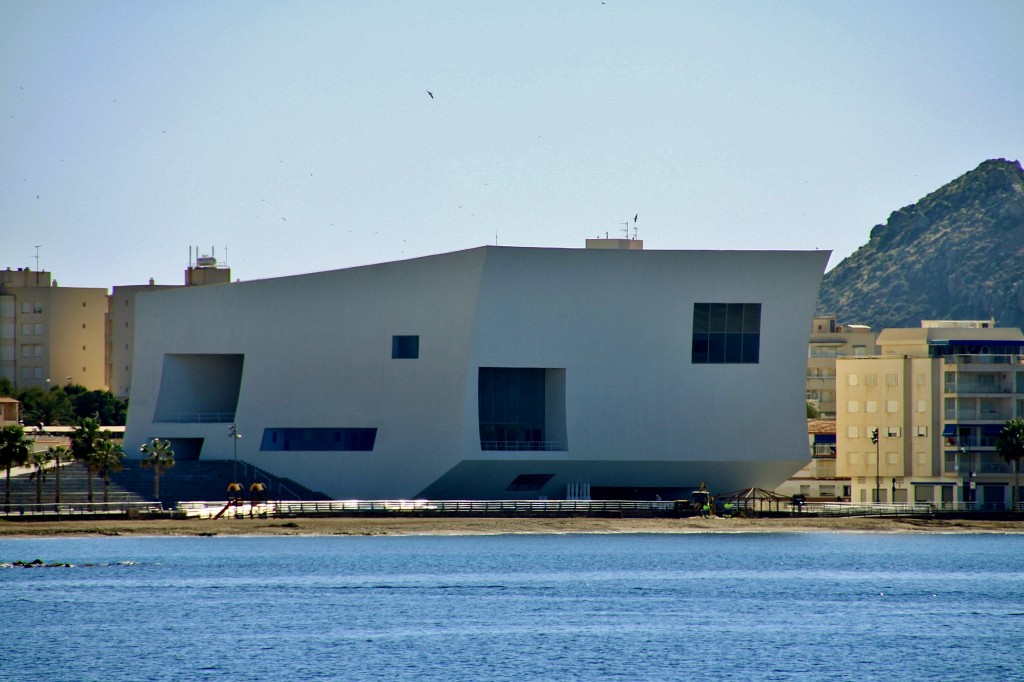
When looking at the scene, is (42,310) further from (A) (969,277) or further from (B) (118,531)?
(A) (969,277)

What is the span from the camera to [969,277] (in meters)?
197

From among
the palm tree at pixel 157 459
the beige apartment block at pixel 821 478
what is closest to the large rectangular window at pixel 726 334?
the beige apartment block at pixel 821 478

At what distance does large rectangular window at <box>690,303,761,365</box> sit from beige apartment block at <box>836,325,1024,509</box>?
12.8 meters

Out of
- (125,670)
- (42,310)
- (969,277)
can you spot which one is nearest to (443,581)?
(125,670)

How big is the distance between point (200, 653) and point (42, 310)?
111 meters

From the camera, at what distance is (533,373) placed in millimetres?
74812

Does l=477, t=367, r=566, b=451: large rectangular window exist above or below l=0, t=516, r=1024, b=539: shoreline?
above

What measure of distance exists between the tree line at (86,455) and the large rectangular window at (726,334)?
75.7 ft

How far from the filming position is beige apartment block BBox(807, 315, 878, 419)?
124188 mm

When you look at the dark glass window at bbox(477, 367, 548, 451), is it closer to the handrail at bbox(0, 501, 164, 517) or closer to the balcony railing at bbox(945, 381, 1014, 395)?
the handrail at bbox(0, 501, 164, 517)

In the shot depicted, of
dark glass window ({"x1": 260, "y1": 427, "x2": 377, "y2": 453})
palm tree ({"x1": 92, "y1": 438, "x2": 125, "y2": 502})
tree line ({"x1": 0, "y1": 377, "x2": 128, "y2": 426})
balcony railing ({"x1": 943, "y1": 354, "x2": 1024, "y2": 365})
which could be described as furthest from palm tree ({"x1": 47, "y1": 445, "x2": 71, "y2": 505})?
tree line ({"x1": 0, "y1": 377, "x2": 128, "y2": 426})

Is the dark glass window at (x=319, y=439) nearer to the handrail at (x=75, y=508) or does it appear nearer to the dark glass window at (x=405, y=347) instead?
the dark glass window at (x=405, y=347)

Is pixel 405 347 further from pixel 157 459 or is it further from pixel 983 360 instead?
pixel 983 360

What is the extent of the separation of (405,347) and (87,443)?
553 inches
